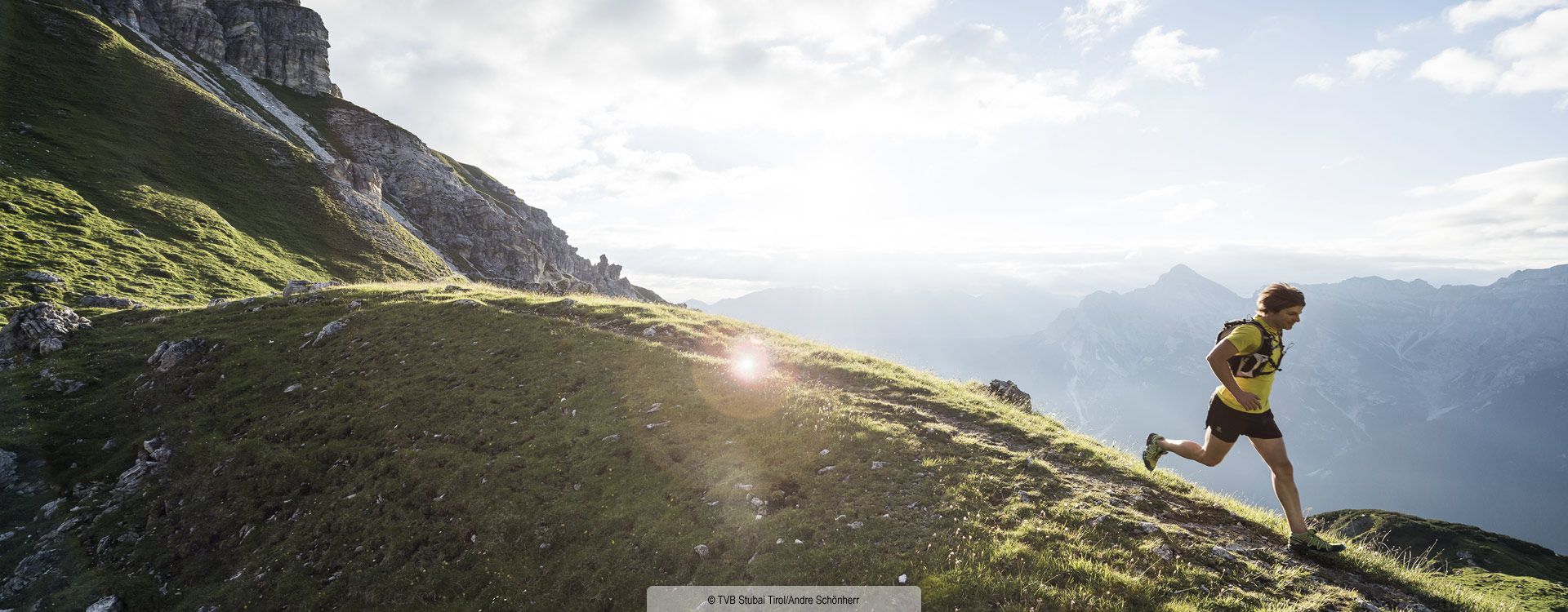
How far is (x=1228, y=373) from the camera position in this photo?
368 inches

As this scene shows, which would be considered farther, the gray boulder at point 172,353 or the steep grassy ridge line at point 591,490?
the gray boulder at point 172,353

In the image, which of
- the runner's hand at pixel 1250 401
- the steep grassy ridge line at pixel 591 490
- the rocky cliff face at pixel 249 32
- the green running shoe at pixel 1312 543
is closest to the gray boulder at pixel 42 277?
the steep grassy ridge line at pixel 591 490

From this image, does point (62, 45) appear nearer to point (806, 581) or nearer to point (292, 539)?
point (292, 539)

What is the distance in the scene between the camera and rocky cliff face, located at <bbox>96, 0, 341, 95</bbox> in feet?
318

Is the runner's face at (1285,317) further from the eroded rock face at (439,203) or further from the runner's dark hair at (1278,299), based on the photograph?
the eroded rock face at (439,203)

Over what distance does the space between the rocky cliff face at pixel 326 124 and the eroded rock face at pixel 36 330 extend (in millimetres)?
62920

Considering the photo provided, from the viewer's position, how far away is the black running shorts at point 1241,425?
9.58 m

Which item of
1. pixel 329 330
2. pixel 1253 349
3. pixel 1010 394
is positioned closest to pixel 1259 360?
pixel 1253 349

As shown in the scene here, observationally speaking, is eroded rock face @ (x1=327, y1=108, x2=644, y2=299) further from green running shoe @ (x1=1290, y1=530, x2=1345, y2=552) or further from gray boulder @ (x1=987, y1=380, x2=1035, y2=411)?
green running shoe @ (x1=1290, y1=530, x2=1345, y2=552)

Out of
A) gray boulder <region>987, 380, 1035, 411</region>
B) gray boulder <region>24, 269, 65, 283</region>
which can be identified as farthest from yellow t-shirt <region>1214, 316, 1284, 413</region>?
gray boulder <region>24, 269, 65, 283</region>

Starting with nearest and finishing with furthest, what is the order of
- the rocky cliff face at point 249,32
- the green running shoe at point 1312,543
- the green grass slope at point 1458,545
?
the green running shoe at point 1312,543
the green grass slope at point 1458,545
the rocky cliff face at point 249,32

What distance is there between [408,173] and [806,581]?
127890mm

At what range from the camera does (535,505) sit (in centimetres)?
1246

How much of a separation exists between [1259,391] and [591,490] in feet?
44.1
